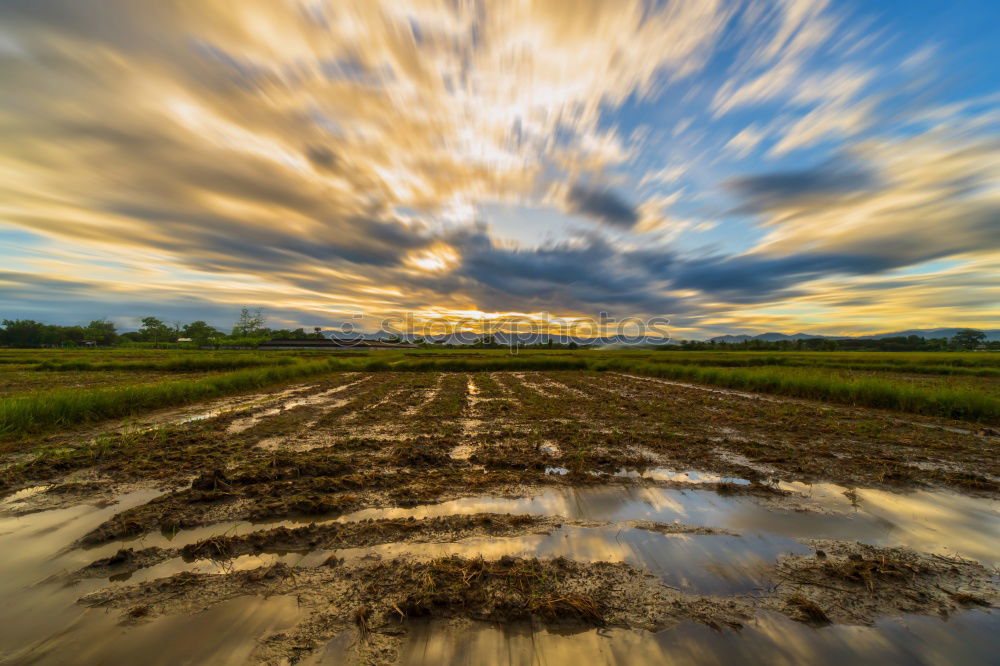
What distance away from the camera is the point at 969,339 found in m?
79.4

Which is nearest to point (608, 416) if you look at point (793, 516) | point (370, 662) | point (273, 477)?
point (793, 516)

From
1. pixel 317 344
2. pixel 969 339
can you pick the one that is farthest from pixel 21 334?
pixel 969 339

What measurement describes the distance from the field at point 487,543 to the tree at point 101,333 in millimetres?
118075

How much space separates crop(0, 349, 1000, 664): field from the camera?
97.3 inches

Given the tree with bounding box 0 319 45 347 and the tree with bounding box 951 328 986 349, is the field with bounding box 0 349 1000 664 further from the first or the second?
the tree with bounding box 0 319 45 347

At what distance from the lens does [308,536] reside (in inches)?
150

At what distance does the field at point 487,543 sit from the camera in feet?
8.11

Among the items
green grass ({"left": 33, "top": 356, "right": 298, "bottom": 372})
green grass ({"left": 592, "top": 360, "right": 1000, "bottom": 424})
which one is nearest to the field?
green grass ({"left": 592, "top": 360, "right": 1000, "bottom": 424})

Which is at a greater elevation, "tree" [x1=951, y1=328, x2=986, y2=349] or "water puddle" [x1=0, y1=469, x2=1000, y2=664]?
"tree" [x1=951, y1=328, x2=986, y2=349]

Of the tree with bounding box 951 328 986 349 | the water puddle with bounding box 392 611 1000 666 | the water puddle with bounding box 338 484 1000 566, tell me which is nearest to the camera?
the water puddle with bounding box 392 611 1000 666

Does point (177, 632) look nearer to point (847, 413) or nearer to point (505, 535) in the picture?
point (505, 535)

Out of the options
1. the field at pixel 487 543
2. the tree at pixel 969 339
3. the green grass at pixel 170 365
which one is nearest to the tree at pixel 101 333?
the green grass at pixel 170 365

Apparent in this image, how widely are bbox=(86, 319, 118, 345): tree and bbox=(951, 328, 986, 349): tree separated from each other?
189m

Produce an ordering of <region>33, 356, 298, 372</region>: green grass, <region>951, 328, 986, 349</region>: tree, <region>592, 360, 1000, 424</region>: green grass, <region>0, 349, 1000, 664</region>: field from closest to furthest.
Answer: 1. <region>0, 349, 1000, 664</region>: field
2. <region>592, 360, 1000, 424</region>: green grass
3. <region>33, 356, 298, 372</region>: green grass
4. <region>951, 328, 986, 349</region>: tree
